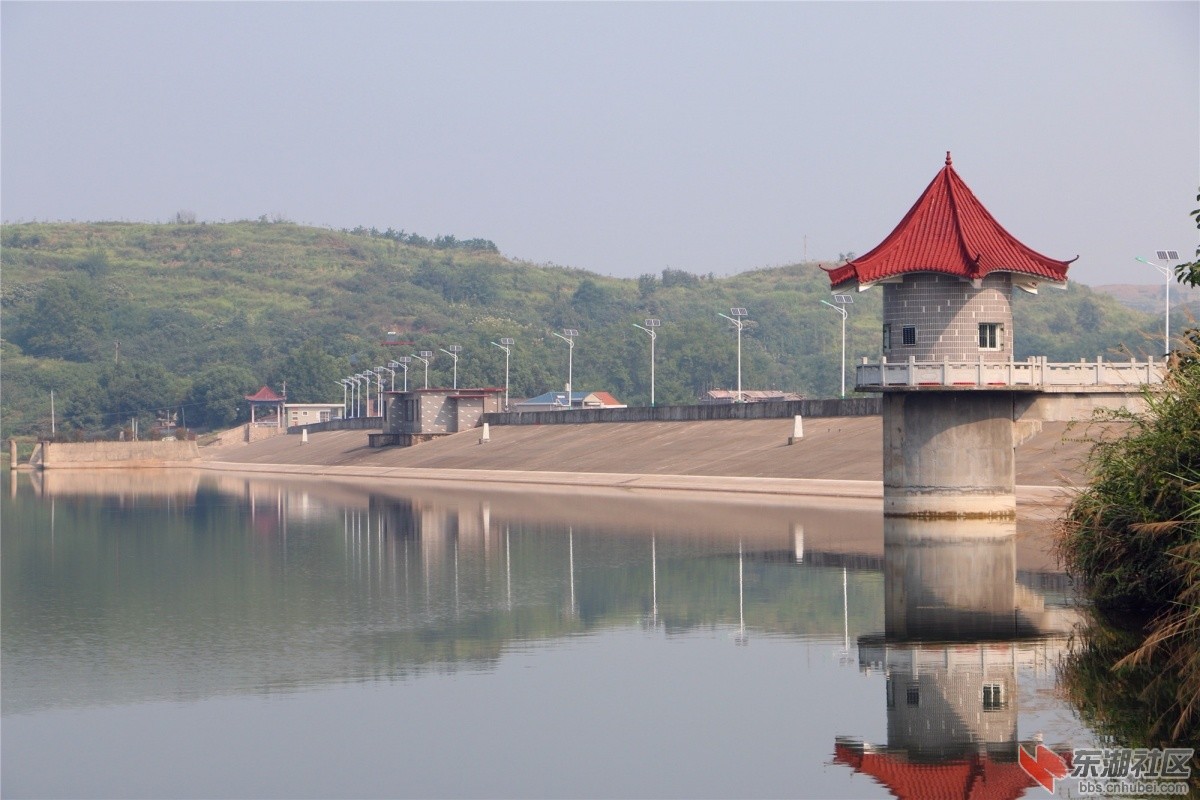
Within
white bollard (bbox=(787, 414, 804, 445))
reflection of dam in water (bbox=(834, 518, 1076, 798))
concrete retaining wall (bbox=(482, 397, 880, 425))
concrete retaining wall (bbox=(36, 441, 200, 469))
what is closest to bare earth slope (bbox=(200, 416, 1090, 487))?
white bollard (bbox=(787, 414, 804, 445))

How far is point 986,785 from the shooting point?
66.6 feet

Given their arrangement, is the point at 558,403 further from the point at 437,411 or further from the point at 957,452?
the point at 957,452

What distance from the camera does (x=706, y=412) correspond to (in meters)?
105

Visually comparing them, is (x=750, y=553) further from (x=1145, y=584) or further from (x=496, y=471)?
(x=496, y=471)

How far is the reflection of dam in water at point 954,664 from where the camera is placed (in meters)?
21.2

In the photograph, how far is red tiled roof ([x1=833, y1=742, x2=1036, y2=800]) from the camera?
20031 millimetres

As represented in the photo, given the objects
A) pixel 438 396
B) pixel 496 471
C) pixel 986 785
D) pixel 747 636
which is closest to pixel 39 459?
pixel 438 396

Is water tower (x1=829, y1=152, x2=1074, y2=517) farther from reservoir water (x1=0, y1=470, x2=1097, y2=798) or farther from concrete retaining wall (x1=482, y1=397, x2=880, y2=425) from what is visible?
concrete retaining wall (x1=482, y1=397, x2=880, y2=425)

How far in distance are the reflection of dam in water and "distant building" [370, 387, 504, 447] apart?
310 ft

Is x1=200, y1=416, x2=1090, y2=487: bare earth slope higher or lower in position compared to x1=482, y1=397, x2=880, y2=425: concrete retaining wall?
lower

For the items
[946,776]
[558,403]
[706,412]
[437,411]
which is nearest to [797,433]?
[706,412]

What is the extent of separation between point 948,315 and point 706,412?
172 ft

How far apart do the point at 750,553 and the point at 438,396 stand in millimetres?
93291

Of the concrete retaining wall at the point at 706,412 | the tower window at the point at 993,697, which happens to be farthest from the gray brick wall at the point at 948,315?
the concrete retaining wall at the point at 706,412
